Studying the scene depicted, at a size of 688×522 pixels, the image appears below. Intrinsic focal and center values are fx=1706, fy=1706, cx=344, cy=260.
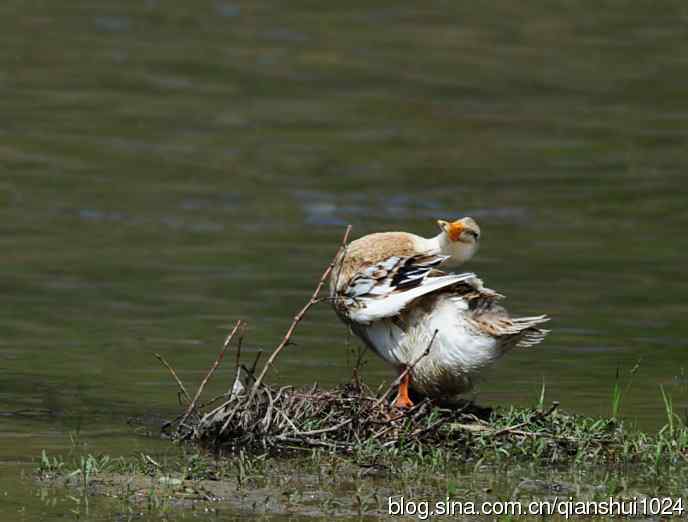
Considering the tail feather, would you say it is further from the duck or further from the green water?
the green water

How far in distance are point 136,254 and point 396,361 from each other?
28.5 ft

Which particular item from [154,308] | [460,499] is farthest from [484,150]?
[460,499]

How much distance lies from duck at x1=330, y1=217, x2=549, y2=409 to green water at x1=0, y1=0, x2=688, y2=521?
131cm

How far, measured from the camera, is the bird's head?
361 inches

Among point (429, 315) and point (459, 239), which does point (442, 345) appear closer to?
point (429, 315)

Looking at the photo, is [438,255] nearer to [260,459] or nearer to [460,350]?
[460,350]

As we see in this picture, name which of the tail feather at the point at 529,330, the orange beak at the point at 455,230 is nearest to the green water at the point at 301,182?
the tail feather at the point at 529,330

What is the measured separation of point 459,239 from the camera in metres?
9.18

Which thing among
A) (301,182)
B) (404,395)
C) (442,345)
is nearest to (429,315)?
(442,345)

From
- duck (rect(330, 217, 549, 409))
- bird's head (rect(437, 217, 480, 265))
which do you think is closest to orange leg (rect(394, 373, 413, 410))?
duck (rect(330, 217, 549, 409))

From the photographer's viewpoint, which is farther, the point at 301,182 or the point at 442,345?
the point at 301,182

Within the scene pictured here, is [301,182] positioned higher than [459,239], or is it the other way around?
[459,239]

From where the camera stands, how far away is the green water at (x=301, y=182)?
11891mm

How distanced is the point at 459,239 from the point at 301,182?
13.1 metres
